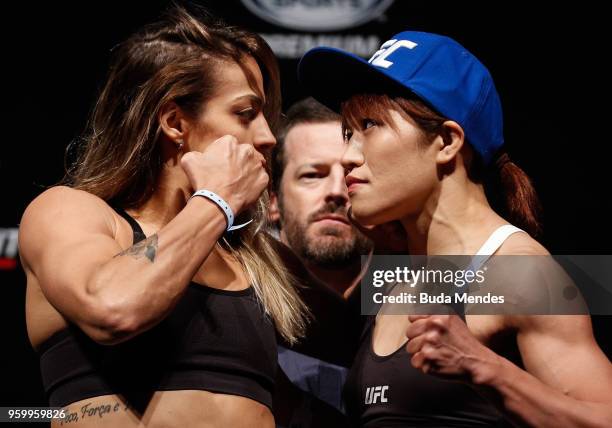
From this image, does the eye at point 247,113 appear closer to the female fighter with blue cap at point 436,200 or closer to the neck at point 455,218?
the female fighter with blue cap at point 436,200

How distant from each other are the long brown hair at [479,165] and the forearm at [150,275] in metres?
0.41

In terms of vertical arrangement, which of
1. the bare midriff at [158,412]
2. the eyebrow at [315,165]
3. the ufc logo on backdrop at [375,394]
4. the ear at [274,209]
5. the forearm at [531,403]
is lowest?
the ear at [274,209]

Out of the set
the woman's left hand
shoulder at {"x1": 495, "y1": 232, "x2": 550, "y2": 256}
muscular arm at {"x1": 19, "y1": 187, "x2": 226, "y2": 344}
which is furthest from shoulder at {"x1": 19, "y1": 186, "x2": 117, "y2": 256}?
shoulder at {"x1": 495, "y1": 232, "x2": 550, "y2": 256}

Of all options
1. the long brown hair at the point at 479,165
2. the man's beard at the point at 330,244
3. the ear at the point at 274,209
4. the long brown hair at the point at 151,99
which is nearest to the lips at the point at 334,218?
the man's beard at the point at 330,244

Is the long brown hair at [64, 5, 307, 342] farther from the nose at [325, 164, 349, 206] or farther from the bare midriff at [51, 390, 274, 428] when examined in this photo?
the nose at [325, 164, 349, 206]

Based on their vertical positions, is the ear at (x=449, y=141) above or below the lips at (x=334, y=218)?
above

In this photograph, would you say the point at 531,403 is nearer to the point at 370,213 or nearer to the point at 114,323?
the point at 370,213

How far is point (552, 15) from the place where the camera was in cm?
250

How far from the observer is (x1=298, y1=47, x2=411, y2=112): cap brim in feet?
5.19

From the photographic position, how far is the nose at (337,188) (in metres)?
2.32

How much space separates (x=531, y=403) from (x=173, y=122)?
2.80ft

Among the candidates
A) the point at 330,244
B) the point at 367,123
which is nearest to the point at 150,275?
the point at 367,123

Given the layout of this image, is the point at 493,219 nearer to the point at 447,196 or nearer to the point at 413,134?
the point at 447,196

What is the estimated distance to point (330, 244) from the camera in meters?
2.32
